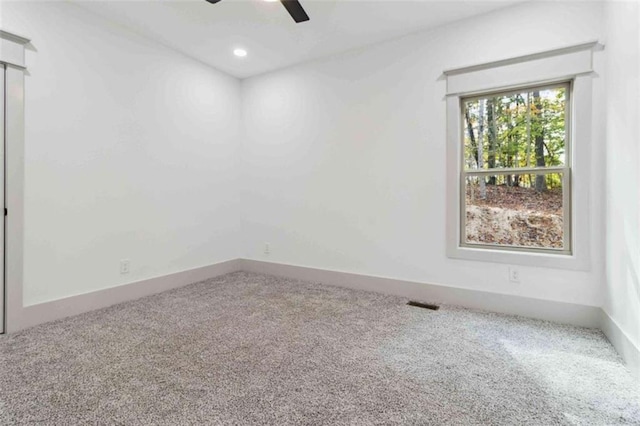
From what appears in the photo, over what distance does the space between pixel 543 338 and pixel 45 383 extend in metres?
3.12

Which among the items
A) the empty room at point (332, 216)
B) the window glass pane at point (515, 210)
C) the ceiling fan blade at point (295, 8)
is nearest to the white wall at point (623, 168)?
the empty room at point (332, 216)

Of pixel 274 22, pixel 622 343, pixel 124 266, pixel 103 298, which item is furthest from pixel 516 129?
pixel 103 298

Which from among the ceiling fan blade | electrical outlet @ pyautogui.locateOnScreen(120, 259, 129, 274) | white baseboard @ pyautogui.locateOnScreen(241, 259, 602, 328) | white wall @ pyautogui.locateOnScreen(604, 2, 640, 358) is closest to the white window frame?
white wall @ pyautogui.locateOnScreen(604, 2, 640, 358)

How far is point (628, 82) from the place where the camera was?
1.90 metres

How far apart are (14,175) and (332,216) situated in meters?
2.78

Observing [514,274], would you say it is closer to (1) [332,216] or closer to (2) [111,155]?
(1) [332,216]

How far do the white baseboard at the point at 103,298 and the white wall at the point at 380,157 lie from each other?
86 cm

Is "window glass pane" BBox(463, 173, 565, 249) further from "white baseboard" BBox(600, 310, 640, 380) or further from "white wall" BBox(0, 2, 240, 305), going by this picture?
"white wall" BBox(0, 2, 240, 305)

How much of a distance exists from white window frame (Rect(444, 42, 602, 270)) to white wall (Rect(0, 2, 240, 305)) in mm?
2797

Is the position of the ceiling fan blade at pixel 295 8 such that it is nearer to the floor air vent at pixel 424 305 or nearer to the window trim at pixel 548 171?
the window trim at pixel 548 171

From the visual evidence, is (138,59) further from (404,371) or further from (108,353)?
(404,371)

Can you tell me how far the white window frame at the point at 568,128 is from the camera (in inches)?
93.4

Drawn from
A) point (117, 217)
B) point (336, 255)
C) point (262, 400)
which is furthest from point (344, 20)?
point (262, 400)

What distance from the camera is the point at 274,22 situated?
2.88 metres
